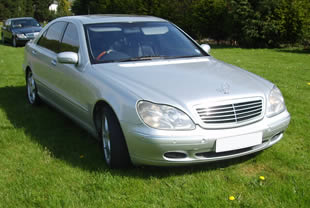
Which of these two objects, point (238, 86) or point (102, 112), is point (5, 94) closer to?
point (102, 112)

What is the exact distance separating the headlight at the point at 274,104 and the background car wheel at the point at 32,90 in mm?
3795

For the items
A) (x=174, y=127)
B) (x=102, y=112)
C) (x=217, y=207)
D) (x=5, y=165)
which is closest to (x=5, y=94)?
(x=5, y=165)

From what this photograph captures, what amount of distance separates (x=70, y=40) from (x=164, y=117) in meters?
2.19

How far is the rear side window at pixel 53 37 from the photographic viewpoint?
18.0ft

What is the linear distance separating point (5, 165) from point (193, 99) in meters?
2.09

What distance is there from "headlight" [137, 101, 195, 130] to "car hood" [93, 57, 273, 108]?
0.06 meters

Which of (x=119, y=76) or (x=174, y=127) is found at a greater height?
(x=119, y=76)

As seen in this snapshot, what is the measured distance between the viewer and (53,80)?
5.30 meters

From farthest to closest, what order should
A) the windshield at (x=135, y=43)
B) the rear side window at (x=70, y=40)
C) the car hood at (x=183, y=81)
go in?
the rear side window at (x=70, y=40) < the windshield at (x=135, y=43) < the car hood at (x=183, y=81)

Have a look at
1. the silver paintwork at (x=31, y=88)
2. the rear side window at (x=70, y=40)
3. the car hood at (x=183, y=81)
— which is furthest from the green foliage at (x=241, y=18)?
the car hood at (x=183, y=81)

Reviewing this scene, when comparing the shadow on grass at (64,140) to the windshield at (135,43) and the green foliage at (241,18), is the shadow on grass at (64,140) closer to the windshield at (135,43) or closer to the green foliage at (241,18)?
the windshield at (135,43)

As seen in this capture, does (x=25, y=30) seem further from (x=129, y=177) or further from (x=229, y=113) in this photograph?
(x=229, y=113)

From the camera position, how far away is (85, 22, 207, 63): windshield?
4546 mm

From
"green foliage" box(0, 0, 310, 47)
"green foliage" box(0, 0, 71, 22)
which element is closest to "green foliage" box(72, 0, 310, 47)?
"green foliage" box(0, 0, 310, 47)
